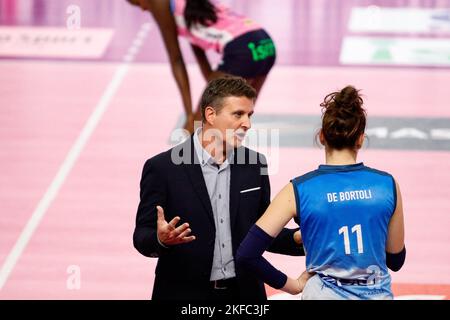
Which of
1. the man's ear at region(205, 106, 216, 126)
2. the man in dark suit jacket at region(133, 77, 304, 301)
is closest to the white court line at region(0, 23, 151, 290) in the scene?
the man in dark suit jacket at region(133, 77, 304, 301)

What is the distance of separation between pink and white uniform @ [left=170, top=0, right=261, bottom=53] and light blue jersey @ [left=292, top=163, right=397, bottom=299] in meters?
4.74

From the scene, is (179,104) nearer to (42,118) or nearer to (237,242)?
(42,118)

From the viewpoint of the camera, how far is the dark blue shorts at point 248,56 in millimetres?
9023

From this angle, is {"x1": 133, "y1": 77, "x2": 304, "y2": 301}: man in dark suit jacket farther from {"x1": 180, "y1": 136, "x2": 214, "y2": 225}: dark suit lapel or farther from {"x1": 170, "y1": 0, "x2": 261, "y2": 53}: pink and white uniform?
{"x1": 170, "y1": 0, "x2": 261, "y2": 53}: pink and white uniform

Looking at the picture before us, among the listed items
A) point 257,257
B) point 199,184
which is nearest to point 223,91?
point 199,184

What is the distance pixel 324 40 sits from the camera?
42.7ft

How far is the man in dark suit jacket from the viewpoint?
4957 mm

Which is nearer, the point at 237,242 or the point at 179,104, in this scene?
the point at 237,242

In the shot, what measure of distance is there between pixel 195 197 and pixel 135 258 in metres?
2.98

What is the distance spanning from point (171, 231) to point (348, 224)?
26.8 inches

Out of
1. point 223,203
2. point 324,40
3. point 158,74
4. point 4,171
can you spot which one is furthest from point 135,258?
point 324,40

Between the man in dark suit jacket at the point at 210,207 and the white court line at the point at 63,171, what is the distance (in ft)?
8.98

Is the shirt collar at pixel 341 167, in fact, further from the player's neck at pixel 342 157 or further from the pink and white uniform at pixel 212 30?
the pink and white uniform at pixel 212 30

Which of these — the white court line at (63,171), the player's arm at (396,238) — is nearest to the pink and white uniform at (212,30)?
the white court line at (63,171)
